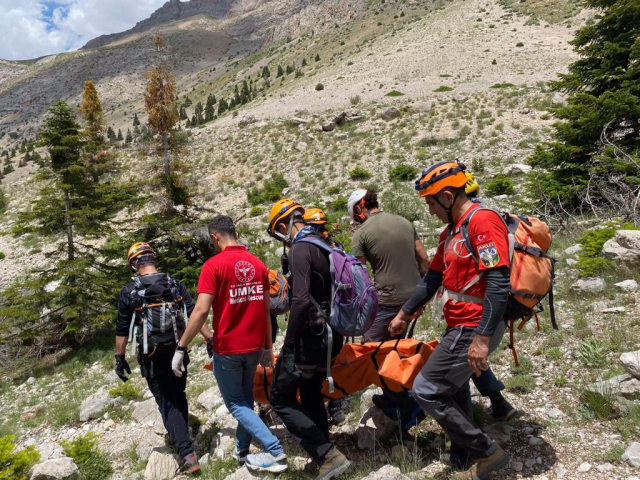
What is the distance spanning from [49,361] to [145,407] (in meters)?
6.31

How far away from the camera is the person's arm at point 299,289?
280cm

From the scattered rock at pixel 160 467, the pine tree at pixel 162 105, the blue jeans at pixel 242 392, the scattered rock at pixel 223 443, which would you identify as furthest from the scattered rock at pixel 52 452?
the pine tree at pixel 162 105

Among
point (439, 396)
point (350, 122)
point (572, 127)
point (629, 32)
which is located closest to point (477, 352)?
point (439, 396)

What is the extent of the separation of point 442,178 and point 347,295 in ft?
3.47

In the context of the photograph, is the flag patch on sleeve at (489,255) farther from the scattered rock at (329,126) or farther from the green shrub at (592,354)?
the scattered rock at (329,126)

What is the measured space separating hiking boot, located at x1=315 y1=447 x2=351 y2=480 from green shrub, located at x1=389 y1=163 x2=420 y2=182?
13723mm

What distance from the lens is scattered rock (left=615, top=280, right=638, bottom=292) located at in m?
4.84

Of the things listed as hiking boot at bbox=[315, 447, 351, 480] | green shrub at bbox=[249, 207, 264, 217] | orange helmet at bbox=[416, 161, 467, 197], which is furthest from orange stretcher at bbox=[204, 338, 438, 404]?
green shrub at bbox=[249, 207, 264, 217]

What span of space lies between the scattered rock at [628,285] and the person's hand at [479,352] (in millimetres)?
3790

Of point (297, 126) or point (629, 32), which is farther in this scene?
point (297, 126)

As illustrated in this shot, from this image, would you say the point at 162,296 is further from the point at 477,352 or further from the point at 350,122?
the point at 350,122

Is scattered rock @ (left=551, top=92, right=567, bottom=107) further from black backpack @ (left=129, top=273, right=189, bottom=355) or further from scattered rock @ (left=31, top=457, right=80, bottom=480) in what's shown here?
scattered rock @ (left=31, top=457, right=80, bottom=480)

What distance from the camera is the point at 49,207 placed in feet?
31.9

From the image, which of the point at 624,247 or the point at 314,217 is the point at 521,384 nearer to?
the point at 314,217
